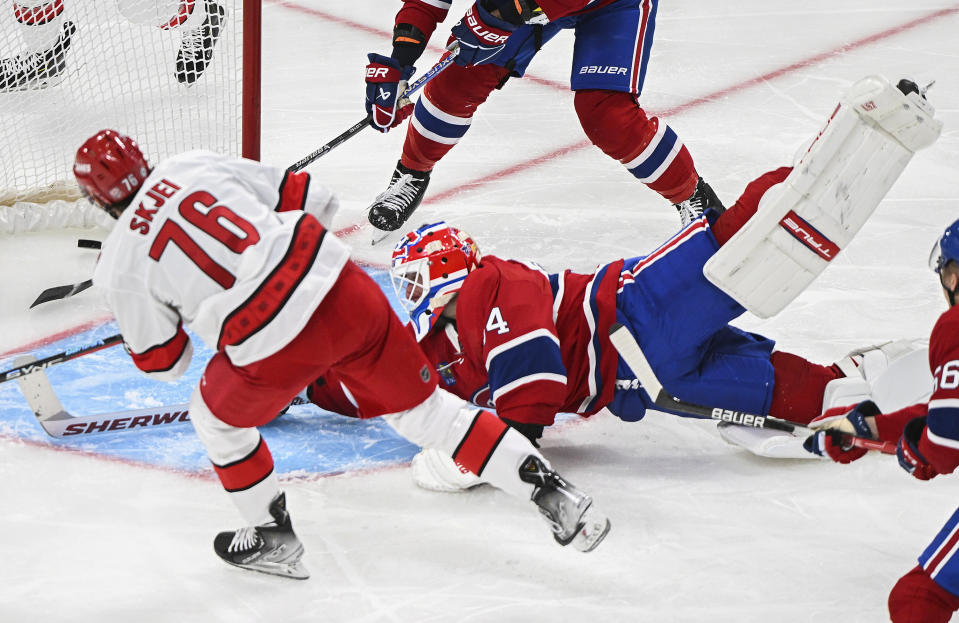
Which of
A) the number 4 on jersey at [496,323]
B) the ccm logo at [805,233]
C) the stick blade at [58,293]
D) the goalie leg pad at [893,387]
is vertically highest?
the ccm logo at [805,233]

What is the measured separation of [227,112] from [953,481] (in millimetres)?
2466

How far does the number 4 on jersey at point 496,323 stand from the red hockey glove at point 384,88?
1140 millimetres

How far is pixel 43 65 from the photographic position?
352 cm

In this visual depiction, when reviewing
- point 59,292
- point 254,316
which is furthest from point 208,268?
point 59,292

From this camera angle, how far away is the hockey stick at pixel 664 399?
7.83ft

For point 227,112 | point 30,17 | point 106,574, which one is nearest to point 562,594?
point 106,574

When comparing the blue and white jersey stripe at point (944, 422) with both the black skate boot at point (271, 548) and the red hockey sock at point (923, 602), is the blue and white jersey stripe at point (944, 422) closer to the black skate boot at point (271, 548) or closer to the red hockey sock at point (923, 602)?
the red hockey sock at point (923, 602)

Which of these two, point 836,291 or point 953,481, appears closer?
point 953,481

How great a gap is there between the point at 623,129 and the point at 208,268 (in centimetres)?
165

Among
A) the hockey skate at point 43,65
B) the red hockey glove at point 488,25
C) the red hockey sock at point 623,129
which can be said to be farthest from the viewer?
the hockey skate at point 43,65

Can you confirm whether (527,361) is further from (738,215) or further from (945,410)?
(945,410)

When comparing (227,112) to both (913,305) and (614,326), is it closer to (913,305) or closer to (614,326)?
(614,326)

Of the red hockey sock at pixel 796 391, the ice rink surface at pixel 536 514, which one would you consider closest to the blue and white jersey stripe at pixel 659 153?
the ice rink surface at pixel 536 514

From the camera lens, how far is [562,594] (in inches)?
83.1
